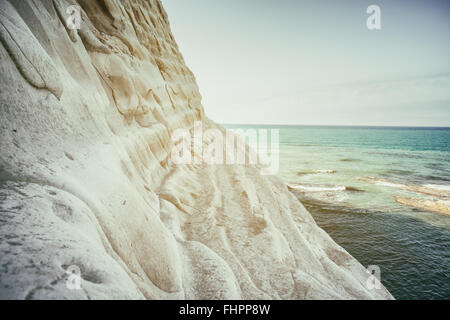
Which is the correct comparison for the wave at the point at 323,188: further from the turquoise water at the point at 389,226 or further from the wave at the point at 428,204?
the wave at the point at 428,204

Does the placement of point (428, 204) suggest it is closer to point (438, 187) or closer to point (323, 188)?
point (438, 187)

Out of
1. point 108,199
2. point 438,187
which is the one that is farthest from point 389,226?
point 108,199

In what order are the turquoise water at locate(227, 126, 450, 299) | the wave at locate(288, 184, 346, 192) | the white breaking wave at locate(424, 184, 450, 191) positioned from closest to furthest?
the turquoise water at locate(227, 126, 450, 299) → the wave at locate(288, 184, 346, 192) → the white breaking wave at locate(424, 184, 450, 191)

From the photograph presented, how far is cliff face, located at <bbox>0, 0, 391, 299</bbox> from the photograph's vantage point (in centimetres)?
209

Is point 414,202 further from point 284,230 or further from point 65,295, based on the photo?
point 65,295

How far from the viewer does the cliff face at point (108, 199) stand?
209 centimetres

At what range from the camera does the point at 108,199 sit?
3.42 meters

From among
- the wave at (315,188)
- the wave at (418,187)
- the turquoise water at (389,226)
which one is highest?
the wave at (315,188)

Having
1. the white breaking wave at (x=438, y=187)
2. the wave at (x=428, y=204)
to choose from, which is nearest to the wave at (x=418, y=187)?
the white breaking wave at (x=438, y=187)

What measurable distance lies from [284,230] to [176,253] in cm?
490

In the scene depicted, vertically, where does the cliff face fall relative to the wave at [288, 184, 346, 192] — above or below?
above

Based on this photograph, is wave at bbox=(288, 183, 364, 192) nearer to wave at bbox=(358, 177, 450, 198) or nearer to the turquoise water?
the turquoise water

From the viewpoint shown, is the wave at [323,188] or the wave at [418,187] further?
the wave at [323,188]

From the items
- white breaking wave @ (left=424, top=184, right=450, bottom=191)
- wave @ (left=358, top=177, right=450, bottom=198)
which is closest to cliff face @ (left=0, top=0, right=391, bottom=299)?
wave @ (left=358, top=177, right=450, bottom=198)
